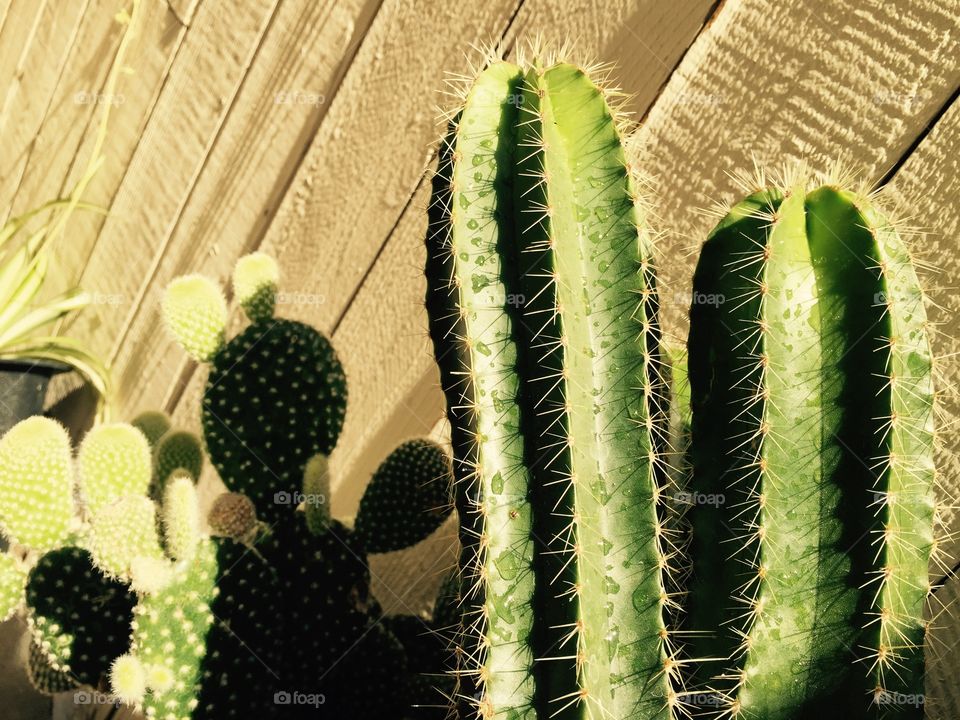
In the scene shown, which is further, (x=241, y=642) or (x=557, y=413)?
(x=241, y=642)

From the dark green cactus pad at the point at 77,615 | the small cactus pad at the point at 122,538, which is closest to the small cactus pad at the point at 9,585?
the dark green cactus pad at the point at 77,615

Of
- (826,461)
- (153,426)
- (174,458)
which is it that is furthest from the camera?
(153,426)

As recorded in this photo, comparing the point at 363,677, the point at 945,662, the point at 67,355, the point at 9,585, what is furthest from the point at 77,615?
the point at 945,662

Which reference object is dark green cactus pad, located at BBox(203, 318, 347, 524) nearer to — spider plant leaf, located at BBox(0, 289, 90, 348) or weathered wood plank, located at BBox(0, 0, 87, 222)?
spider plant leaf, located at BBox(0, 289, 90, 348)

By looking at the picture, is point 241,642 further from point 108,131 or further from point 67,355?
point 108,131

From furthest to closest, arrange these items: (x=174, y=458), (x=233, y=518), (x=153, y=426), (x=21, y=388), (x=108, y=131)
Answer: (x=108, y=131), (x=21, y=388), (x=153, y=426), (x=174, y=458), (x=233, y=518)

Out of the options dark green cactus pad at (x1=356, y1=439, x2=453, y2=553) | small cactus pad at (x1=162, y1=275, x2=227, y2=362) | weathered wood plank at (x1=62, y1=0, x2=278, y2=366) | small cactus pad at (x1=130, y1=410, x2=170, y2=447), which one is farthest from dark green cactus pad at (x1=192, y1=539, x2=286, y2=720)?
weathered wood plank at (x1=62, y1=0, x2=278, y2=366)
